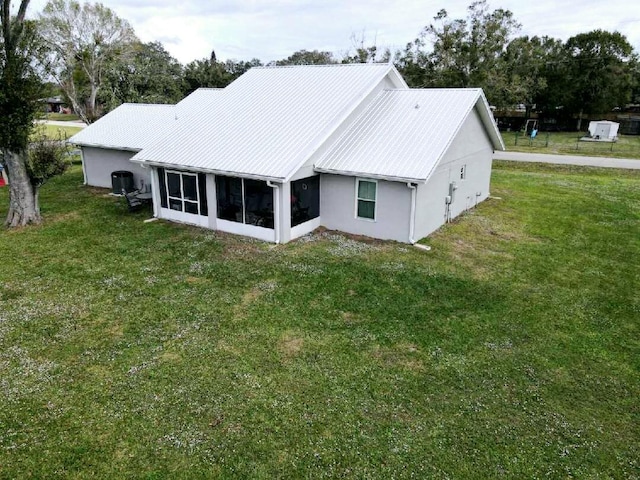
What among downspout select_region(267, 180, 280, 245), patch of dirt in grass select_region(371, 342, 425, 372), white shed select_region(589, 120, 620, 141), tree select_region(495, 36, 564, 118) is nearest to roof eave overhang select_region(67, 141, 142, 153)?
downspout select_region(267, 180, 280, 245)

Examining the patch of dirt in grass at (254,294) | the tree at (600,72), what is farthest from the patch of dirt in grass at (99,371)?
the tree at (600,72)

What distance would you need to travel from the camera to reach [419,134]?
15.0 metres

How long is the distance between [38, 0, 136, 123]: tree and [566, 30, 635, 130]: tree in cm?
5016

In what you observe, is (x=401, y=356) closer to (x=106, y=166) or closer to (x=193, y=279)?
(x=193, y=279)

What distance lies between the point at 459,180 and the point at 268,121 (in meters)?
7.53

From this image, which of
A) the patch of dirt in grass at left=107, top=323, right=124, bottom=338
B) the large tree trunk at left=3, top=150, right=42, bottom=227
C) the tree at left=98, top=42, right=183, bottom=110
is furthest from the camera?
the tree at left=98, top=42, right=183, bottom=110

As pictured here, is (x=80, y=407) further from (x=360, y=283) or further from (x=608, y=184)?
(x=608, y=184)

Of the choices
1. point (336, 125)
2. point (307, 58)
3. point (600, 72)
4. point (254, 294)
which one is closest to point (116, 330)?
point (254, 294)

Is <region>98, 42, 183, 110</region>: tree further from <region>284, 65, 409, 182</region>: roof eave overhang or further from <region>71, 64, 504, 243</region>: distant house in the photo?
<region>284, 65, 409, 182</region>: roof eave overhang

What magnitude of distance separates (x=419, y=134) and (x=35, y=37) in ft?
43.4

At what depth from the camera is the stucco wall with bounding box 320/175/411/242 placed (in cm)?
1404

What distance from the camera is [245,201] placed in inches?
577

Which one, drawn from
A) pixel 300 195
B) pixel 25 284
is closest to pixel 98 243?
pixel 25 284

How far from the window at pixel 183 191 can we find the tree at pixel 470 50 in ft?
110
